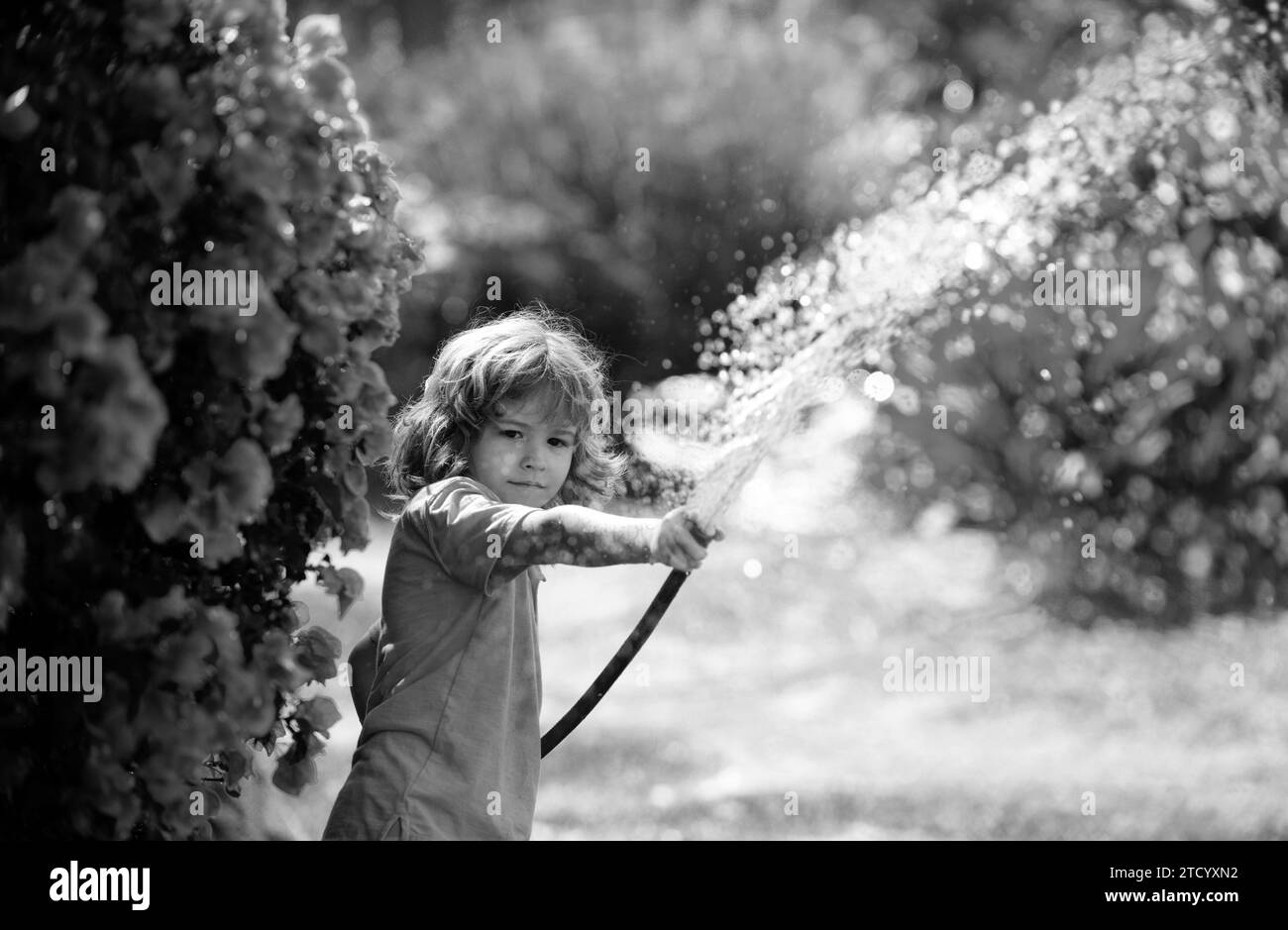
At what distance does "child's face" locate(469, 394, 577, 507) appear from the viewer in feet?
6.05

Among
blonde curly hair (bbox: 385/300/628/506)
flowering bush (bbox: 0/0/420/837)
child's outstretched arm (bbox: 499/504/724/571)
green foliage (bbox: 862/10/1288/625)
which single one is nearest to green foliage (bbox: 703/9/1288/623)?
green foliage (bbox: 862/10/1288/625)

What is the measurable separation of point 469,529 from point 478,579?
0.21 ft

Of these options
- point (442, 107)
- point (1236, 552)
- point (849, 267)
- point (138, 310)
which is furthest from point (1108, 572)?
point (442, 107)

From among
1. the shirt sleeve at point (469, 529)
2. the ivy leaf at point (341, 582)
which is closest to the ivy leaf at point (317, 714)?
the ivy leaf at point (341, 582)

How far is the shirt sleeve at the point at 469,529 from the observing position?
5.23ft

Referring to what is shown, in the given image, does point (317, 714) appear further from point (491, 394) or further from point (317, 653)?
point (491, 394)

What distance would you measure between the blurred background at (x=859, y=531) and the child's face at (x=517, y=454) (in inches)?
41.4

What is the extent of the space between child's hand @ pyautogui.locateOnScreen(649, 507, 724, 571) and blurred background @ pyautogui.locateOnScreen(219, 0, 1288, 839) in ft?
4.51

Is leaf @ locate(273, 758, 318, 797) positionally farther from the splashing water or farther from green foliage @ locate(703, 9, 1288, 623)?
green foliage @ locate(703, 9, 1288, 623)

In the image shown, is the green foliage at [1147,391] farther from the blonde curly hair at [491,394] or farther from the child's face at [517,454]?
the child's face at [517,454]

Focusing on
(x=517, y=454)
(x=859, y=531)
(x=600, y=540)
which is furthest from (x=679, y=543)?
(x=859, y=531)

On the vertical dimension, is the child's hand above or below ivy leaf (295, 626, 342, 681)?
above

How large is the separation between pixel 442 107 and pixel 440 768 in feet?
21.3

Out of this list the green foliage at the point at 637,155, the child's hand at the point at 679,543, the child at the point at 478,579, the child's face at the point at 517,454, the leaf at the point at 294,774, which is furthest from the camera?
the green foliage at the point at 637,155
